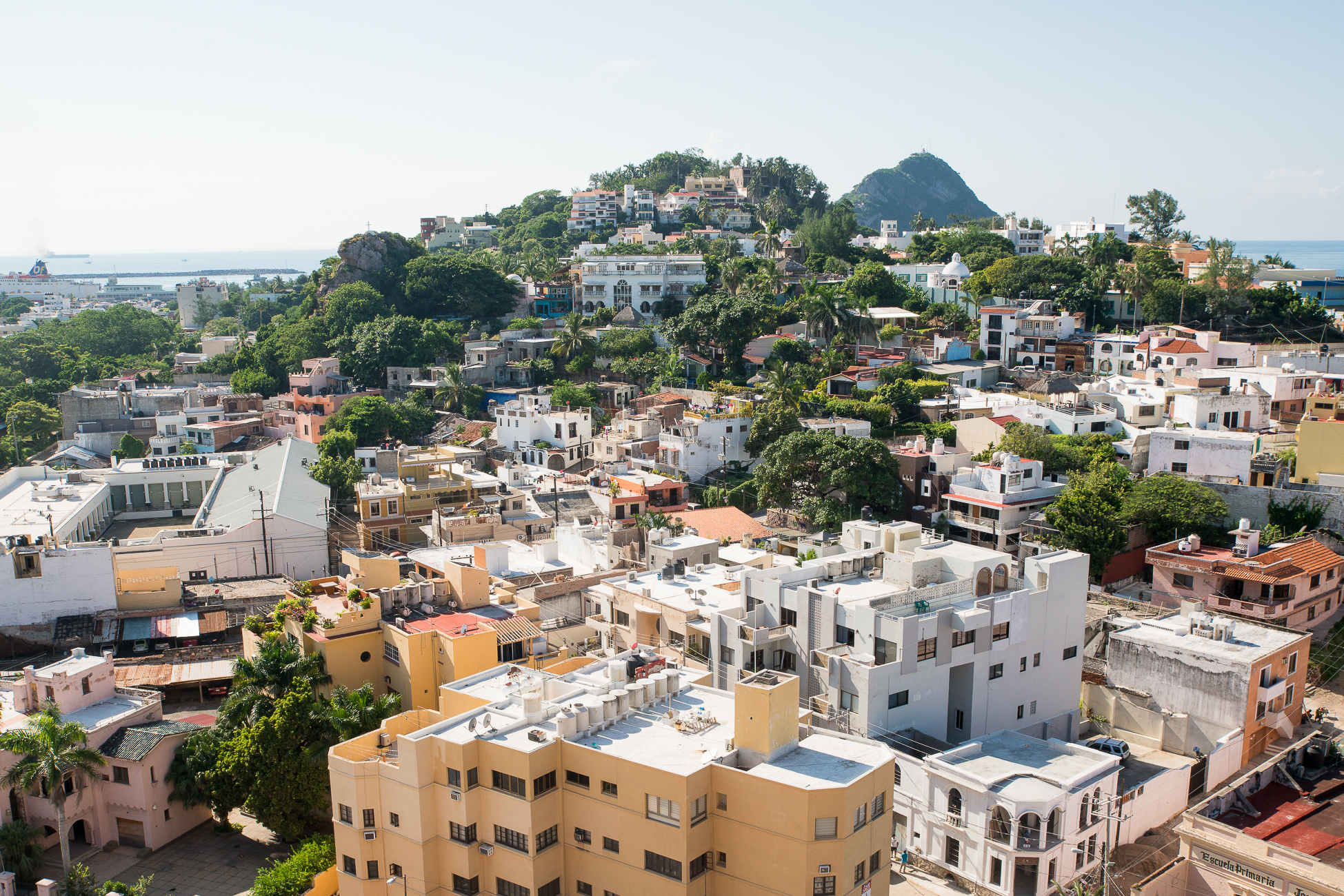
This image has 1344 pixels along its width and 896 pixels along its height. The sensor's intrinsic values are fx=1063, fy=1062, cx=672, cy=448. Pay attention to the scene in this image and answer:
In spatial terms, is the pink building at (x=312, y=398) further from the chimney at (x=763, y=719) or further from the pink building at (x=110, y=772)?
the chimney at (x=763, y=719)

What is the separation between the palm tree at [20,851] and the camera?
23766 millimetres

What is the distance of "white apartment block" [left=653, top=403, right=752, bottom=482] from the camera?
178ft

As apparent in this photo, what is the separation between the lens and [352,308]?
83250mm

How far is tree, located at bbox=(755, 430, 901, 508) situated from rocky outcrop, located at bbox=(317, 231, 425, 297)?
170 ft

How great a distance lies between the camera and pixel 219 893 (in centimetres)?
2367

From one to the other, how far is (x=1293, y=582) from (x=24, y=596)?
40.5 metres

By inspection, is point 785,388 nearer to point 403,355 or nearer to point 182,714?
point 403,355

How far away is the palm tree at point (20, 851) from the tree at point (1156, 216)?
Answer: 9423 cm

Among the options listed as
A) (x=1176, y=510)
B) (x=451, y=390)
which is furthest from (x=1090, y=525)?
(x=451, y=390)

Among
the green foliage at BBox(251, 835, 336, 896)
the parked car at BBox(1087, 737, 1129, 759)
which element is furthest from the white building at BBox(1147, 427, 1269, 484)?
the green foliage at BBox(251, 835, 336, 896)

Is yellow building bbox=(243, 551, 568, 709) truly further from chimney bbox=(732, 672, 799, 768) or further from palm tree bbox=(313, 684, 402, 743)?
chimney bbox=(732, 672, 799, 768)

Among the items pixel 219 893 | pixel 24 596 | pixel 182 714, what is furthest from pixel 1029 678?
pixel 24 596

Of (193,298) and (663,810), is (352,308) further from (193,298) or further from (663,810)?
(193,298)

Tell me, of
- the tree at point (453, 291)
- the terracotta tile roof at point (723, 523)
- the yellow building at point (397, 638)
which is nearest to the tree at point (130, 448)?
the tree at point (453, 291)
